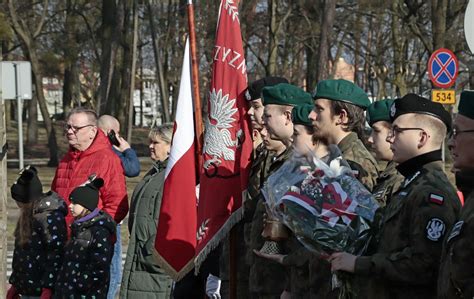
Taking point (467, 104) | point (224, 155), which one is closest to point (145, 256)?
point (224, 155)

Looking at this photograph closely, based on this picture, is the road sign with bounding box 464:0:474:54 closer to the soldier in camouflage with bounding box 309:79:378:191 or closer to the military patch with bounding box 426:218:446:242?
the soldier in camouflage with bounding box 309:79:378:191

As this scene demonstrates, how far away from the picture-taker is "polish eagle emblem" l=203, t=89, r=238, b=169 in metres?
6.55

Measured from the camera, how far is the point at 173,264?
23.2 ft

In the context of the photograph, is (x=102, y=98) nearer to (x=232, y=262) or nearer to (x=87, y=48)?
(x=87, y=48)

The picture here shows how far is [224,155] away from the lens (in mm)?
6555

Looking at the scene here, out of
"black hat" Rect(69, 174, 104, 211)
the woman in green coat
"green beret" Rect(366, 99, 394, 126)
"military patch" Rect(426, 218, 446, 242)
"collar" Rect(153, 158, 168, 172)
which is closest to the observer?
"military patch" Rect(426, 218, 446, 242)

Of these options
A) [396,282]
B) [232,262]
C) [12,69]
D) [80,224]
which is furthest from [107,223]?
[12,69]

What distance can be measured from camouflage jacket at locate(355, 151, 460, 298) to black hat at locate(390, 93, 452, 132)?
18 centimetres

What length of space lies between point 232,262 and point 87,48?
41.9 metres

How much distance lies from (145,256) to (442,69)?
11581 mm

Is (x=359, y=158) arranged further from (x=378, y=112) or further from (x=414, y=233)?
(x=414, y=233)

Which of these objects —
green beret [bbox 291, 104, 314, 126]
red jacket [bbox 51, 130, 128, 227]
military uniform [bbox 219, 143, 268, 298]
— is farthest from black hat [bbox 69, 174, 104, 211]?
green beret [bbox 291, 104, 314, 126]

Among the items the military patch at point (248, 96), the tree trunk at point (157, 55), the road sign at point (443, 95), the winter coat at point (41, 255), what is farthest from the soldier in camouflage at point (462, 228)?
the tree trunk at point (157, 55)

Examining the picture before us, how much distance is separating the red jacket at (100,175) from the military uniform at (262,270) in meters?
2.37
